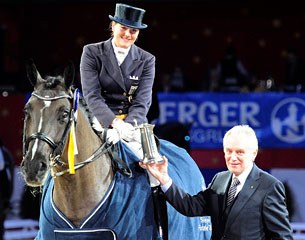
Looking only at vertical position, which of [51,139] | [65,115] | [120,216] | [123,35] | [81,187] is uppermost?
[123,35]

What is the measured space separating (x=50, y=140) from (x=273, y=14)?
11.9 metres

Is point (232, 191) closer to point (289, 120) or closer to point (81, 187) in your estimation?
point (81, 187)

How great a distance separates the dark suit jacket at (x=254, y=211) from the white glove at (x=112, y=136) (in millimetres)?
875

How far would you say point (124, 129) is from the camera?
5.43 m

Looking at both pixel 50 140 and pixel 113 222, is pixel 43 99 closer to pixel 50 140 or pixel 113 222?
pixel 50 140

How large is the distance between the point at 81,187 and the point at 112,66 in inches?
37.2

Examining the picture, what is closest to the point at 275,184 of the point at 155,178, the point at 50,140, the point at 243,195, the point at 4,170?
the point at 243,195

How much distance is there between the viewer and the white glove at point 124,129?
5402mm

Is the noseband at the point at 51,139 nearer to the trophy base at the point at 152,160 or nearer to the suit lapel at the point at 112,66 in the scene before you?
the trophy base at the point at 152,160

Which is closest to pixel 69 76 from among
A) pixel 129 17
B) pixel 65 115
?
pixel 65 115

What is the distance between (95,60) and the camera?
5672mm

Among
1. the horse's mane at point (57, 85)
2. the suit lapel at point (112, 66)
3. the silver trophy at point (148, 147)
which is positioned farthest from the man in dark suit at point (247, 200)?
the suit lapel at point (112, 66)

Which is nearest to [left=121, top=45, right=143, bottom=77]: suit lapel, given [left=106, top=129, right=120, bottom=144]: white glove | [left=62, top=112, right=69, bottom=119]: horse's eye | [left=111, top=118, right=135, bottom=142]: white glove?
[left=111, top=118, right=135, bottom=142]: white glove

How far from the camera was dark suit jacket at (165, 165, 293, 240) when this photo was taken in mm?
4367
